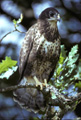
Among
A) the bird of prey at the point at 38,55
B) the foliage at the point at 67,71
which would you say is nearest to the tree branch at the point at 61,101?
the foliage at the point at 67,71

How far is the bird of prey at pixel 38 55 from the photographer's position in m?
1.59

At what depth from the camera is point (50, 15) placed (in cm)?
156

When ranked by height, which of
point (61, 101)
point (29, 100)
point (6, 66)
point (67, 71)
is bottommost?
point (29, 100)

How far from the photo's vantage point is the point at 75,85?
4.52 feet

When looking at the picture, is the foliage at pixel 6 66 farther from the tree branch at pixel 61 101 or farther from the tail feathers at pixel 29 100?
the tail feathers at pixel 29 100

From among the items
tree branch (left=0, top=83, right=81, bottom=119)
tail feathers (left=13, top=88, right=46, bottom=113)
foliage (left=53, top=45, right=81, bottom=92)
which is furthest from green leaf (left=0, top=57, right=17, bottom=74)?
tail feathers (left=13, top=88, right=46, bottom=113)

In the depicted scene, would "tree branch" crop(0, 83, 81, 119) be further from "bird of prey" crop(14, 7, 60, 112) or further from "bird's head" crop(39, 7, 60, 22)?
"bird's head" crop(39, 7, 60, 22)

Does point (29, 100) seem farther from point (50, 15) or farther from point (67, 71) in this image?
point (50, 15)

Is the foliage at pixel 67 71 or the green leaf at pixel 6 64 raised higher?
the green leaf at pixel 6 64

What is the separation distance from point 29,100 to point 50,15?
58 cm

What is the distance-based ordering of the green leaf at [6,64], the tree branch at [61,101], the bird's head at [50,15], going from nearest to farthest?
the green leaf at [6,64] → the tree branch at [61,101] → the bird's head at [50,15]

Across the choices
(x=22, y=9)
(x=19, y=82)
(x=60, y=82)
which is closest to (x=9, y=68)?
(x=60, y=82)

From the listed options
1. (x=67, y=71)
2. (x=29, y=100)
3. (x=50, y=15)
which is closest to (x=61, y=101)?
(x=67, y=71)

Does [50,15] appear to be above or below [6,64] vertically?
above
